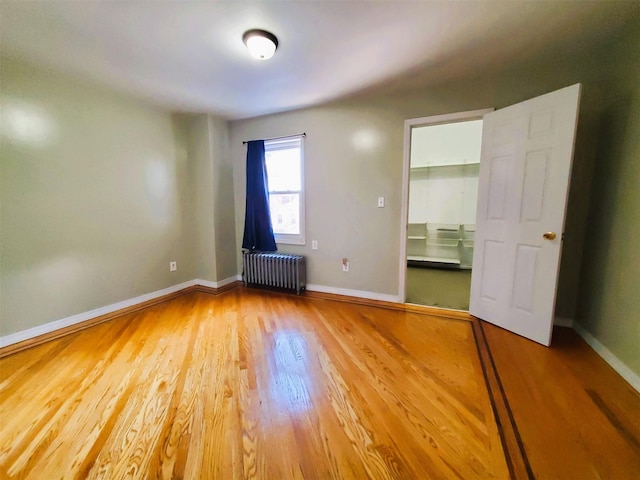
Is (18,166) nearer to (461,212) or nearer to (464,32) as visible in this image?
(464,32)

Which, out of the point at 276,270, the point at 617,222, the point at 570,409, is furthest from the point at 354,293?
the point at 617,222

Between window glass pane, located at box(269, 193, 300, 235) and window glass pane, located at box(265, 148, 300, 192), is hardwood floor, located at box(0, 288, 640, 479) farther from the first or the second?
window glass pane, located at box(265, 148, 300, 192)

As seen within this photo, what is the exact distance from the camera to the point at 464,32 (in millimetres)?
1747

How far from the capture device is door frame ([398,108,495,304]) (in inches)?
97.2

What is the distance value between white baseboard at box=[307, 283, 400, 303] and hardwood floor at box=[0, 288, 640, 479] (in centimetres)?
61

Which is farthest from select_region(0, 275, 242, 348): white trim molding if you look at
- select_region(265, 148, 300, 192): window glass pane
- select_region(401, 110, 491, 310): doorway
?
select_region(401, 110, 491, 310): doorway

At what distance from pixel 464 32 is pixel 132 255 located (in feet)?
12.6

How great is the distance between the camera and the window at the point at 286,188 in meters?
3.36

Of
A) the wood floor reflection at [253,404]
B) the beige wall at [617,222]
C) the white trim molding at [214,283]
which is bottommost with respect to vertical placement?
the wood floor reflection at [253,404]

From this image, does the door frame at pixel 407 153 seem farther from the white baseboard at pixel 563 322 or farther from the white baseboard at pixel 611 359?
the white baseboard at pixel 611 359

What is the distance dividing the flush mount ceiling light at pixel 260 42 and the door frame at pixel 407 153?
157 centimetres

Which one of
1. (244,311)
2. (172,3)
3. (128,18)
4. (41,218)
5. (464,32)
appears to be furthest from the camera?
(244,311)

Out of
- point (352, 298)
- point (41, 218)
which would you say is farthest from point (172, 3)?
point (352, 298)

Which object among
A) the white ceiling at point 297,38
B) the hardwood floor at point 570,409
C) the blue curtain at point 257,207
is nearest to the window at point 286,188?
the blue curtain at point 257,207
